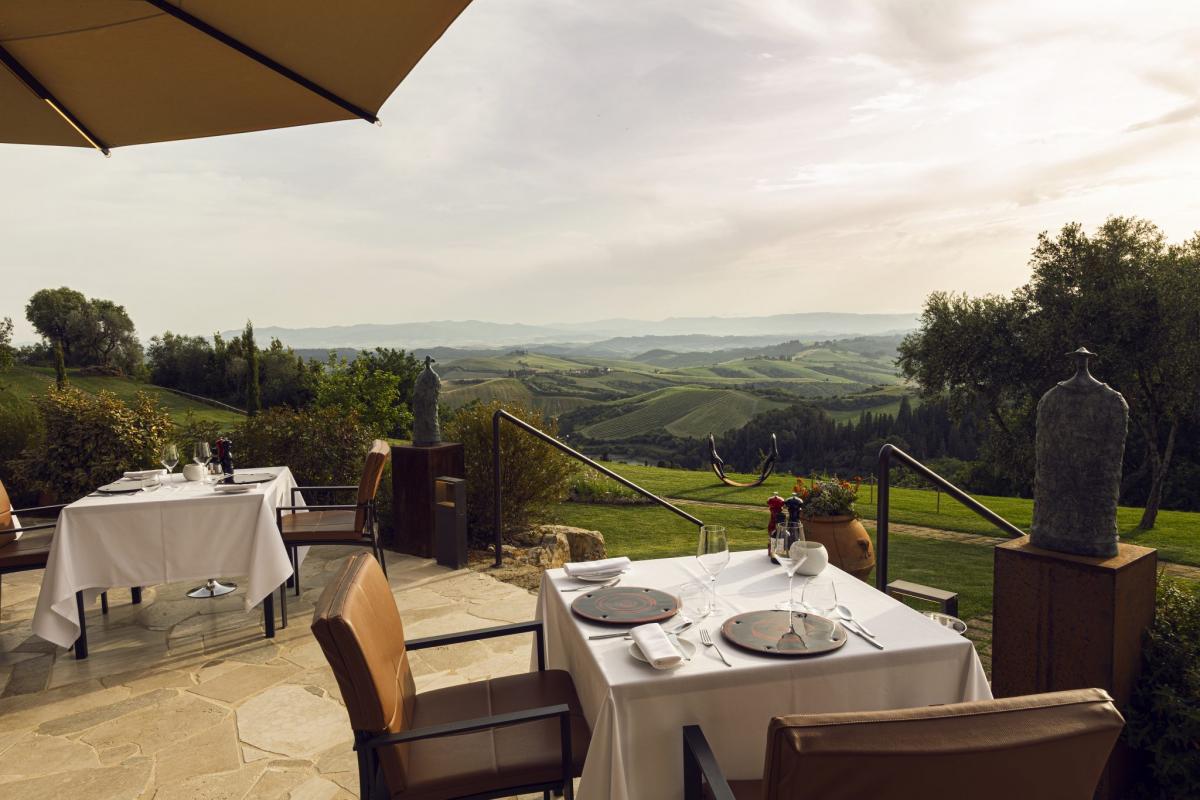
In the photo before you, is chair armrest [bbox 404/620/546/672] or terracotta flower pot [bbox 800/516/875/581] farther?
terracotta flower pot [bbox 800/516/875/581]

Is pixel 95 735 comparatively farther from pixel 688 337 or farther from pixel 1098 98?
pixel 688 337

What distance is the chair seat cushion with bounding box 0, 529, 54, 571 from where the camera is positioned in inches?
149

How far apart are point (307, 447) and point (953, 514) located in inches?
527

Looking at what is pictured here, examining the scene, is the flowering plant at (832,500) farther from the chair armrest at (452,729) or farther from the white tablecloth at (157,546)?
the chair armrest at (452,729)

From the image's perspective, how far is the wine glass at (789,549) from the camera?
213 cm

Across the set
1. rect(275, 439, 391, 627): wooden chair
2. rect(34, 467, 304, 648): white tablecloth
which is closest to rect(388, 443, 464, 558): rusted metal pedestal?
rect(275, 439, 391, 627): wooden chair

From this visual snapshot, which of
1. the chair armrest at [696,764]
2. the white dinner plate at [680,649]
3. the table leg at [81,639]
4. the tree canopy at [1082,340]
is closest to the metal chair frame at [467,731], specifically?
the white dinner plate at [680,649]

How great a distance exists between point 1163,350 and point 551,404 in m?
42.1

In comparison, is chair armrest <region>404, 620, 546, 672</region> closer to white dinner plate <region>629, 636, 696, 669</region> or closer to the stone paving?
white dinner plate <region>629, 636, 696, 669</region>

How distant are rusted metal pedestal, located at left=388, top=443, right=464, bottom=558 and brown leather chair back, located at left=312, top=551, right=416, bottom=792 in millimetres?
3585

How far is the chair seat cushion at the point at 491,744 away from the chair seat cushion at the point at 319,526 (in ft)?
7.91

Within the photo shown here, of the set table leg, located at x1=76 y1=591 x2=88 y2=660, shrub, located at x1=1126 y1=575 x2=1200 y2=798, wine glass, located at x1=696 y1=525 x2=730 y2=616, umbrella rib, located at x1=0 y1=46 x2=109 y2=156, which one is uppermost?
umbrella rib, located at x1=0 y1=46 x2=109 y2=156

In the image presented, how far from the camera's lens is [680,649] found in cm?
180

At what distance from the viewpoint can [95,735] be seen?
2959 mm
